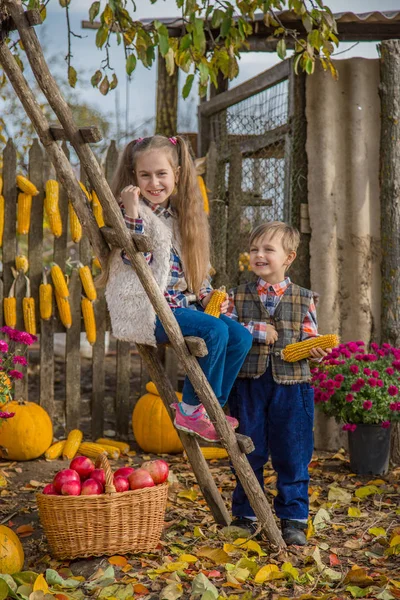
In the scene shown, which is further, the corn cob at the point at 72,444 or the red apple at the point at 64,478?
the corn cob at the point at 72,444

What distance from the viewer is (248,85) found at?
5832mm

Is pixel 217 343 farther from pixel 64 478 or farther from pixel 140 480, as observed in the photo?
pixel 64 478

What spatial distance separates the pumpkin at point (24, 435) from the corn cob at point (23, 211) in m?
1.32

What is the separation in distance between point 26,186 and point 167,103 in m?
2.60

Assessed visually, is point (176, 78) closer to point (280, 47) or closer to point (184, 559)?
point (280, 47)

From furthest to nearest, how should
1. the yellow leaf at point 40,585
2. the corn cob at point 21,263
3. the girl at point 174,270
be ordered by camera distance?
the corn cob at point 21,263, the girl at point 174,270, the yellow leaf at point 40,585

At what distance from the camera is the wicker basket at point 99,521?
3.14m

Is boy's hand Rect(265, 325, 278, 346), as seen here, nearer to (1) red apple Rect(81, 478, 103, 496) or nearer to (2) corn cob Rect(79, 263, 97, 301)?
(1) red apple Rect(81, 478, 103, 496)

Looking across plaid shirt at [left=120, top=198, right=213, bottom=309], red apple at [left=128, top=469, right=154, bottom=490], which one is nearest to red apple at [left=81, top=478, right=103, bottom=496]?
red apple at [left=128, top=469, right=154, bottom=490]

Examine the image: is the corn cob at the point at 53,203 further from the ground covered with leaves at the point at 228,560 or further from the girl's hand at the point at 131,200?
the girl's hand at the point at 131,200

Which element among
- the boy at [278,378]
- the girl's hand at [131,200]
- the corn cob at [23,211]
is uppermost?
the corn cob at [23,211]

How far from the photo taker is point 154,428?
526 centimetres

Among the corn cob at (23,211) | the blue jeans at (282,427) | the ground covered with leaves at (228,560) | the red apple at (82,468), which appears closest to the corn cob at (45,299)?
the corn cob at (23,211)

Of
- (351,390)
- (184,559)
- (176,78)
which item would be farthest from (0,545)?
(176,78)
